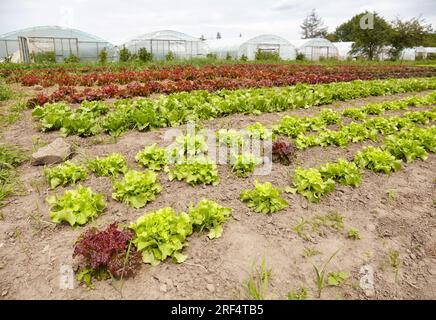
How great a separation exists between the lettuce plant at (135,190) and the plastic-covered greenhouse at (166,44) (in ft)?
92.2

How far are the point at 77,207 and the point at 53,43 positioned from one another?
28351 mm

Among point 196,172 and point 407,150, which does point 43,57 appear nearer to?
point 196,172

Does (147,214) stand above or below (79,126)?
below

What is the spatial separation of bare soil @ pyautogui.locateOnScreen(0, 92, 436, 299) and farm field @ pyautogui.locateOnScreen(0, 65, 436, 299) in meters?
0.01

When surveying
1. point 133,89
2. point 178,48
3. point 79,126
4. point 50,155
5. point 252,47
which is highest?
point 252,47

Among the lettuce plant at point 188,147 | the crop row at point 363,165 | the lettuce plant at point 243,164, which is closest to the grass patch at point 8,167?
→ the lettuce plant at point 188,147

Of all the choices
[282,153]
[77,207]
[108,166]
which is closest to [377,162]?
[282,153]

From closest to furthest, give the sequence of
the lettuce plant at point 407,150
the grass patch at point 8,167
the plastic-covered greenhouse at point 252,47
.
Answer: the grass patch at point 8,167
the lettuce plant at point 407,150
the plastic-covered greenhouse at point 252,47

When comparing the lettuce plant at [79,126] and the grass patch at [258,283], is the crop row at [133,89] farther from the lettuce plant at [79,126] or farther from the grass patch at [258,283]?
the grass patch at [258,283]

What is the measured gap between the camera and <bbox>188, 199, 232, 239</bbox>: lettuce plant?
331cm

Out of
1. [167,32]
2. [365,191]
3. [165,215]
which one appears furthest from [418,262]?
[167,32]

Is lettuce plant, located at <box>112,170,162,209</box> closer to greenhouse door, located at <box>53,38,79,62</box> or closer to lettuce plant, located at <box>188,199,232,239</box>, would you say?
lettuce plant, located at <box>188,199,232,239</box>

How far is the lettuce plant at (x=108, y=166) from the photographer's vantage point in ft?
14.3

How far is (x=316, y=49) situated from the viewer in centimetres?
3972
